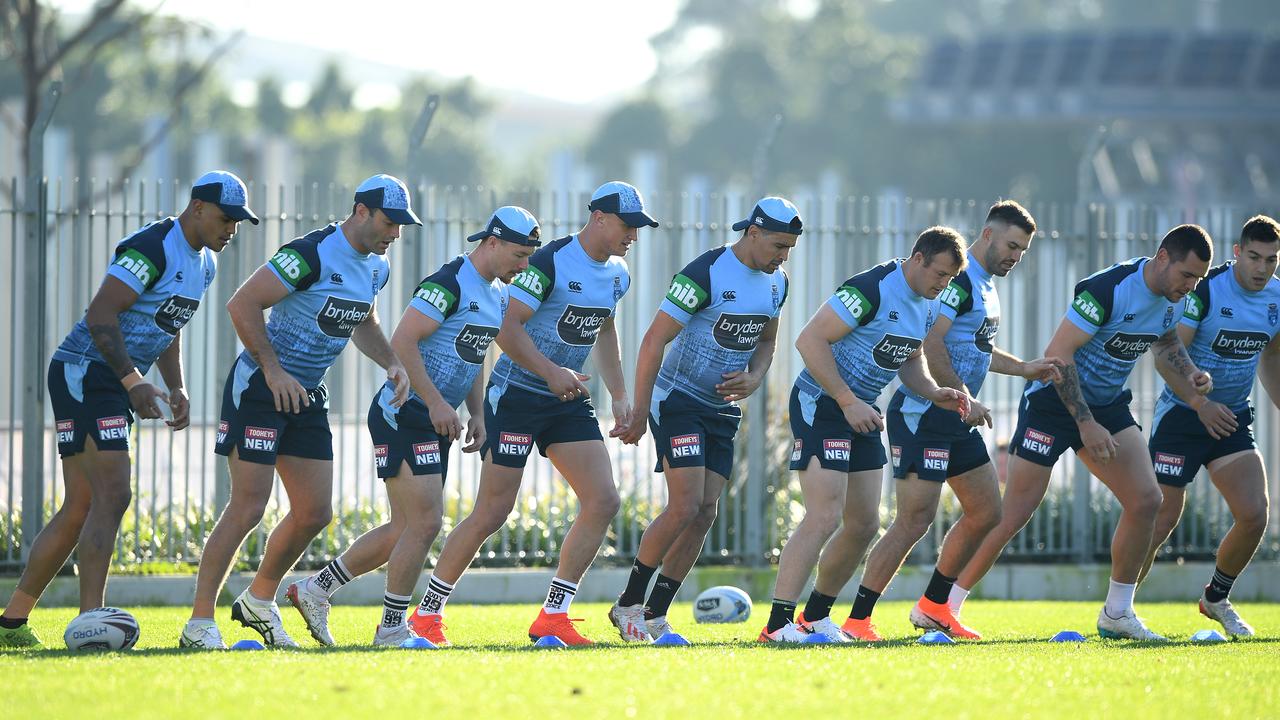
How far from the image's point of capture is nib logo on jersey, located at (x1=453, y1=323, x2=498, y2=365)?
333 inches

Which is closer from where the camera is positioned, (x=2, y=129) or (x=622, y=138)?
(x=2, y=129)

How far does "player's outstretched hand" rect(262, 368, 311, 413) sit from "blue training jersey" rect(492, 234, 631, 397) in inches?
44.5

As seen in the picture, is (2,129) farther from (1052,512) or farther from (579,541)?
(579,541)

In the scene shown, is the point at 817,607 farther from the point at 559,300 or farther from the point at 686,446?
the point at 559,300

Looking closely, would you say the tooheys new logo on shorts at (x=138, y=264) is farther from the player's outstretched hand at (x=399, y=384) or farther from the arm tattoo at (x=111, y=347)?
the player's outstretched hand at (x=399, y=384)

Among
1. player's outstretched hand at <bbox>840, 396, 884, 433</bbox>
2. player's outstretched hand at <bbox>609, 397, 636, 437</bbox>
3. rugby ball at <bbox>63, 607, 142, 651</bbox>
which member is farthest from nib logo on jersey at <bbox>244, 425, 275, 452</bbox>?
player's outstretched hand at <bbox>840, 396, 884, 433</bbox>

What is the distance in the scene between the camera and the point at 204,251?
827cm

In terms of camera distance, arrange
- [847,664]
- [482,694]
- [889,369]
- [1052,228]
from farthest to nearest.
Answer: [1052,228]
[889,369]
[847,664]
[482,694]

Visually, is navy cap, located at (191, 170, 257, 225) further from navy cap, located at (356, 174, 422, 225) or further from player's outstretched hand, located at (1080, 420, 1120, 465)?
player's outstretched hand, located at (1080, 420, 1120, 465)

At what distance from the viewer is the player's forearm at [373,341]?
857 cm

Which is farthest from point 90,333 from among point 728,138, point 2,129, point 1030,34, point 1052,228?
point 728,138

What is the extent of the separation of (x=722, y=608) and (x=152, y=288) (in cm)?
391

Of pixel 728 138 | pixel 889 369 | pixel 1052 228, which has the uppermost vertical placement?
pixel 728 138

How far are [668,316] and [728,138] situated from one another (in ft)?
210
